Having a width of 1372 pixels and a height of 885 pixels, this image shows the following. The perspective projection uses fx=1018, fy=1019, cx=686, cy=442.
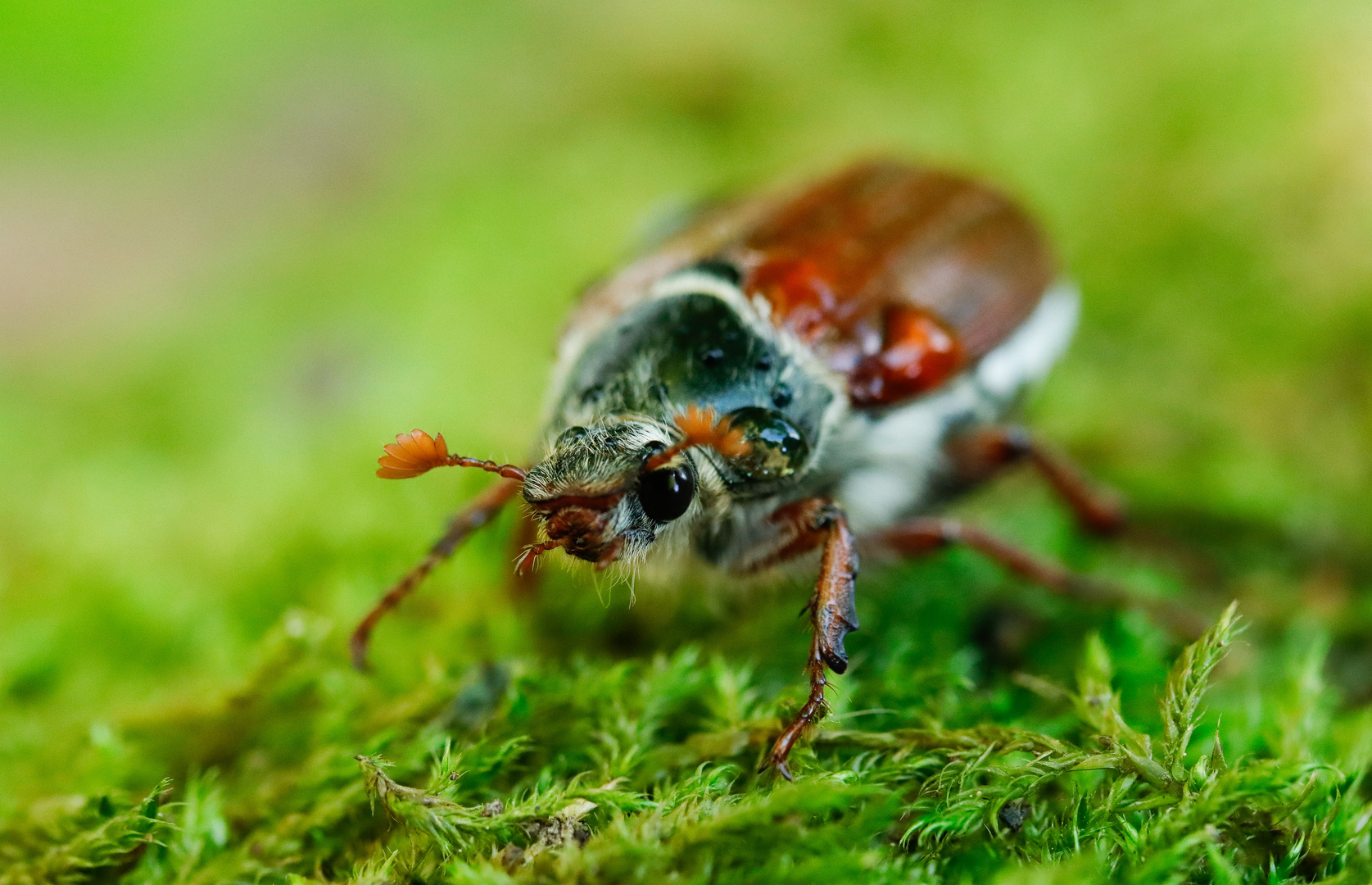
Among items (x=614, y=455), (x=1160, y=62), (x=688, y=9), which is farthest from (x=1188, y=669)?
(x=688, y=9)

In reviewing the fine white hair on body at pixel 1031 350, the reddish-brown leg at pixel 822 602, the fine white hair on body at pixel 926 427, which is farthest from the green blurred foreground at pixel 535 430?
the fine white hair on body at pixel 1031 350

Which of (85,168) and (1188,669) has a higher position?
(85,168)

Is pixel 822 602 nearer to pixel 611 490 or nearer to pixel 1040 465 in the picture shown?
pixel 611 490

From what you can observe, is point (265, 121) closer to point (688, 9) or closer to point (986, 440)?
point (688, 9)

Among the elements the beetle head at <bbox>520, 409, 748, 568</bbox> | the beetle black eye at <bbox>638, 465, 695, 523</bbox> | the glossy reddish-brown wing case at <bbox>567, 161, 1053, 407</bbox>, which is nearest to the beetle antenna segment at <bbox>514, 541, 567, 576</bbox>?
the beetle head at <bbox>520, 409, 748, 568</bbox>

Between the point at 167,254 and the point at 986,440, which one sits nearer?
the point at 986,440

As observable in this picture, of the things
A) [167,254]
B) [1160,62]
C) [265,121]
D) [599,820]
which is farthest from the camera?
[265,121]

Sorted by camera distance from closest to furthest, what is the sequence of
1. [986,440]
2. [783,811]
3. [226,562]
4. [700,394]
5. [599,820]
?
[783,811] < [599,820] < [700,394] < [986,440] < [226,562]

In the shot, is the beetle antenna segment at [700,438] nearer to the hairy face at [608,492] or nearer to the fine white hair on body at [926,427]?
the hairy face at [608,492]
